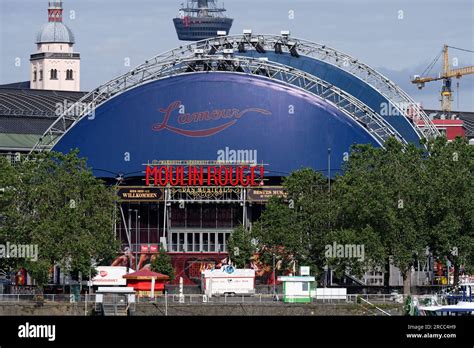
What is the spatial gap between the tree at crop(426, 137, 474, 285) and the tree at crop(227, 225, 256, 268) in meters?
17.6

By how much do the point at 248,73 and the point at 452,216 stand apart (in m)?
36.0

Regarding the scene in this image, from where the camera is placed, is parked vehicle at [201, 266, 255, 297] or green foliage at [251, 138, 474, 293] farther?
green foliage at [251, 138, 474, 293]

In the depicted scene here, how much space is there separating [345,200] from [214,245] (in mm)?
30370

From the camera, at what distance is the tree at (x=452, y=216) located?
455 feet

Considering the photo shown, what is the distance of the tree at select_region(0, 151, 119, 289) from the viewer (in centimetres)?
13550

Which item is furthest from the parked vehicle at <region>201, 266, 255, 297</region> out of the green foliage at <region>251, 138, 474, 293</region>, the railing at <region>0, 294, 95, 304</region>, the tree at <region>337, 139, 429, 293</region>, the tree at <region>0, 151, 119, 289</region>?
the railing at <region>0, 294, 95, 304</region>

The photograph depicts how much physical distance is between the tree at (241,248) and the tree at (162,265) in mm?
8031

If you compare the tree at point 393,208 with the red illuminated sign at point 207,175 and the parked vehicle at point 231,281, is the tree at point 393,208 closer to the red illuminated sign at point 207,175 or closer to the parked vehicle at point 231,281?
the parked vehicle at point 231,281

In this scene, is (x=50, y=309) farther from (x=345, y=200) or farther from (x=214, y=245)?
(x=214, y=245)

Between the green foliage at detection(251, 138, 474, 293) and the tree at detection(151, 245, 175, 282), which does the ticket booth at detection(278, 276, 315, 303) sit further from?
the tree at detection(151, 245, 175, 282)

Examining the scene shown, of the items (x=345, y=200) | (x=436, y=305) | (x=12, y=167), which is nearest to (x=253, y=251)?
(x=345, y=200)

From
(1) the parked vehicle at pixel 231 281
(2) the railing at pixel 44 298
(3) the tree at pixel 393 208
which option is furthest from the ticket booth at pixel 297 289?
(2) the railing at pixel 44 298

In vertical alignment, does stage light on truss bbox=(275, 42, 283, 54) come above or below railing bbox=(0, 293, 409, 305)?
above

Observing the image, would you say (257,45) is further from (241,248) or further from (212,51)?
(241,248)
